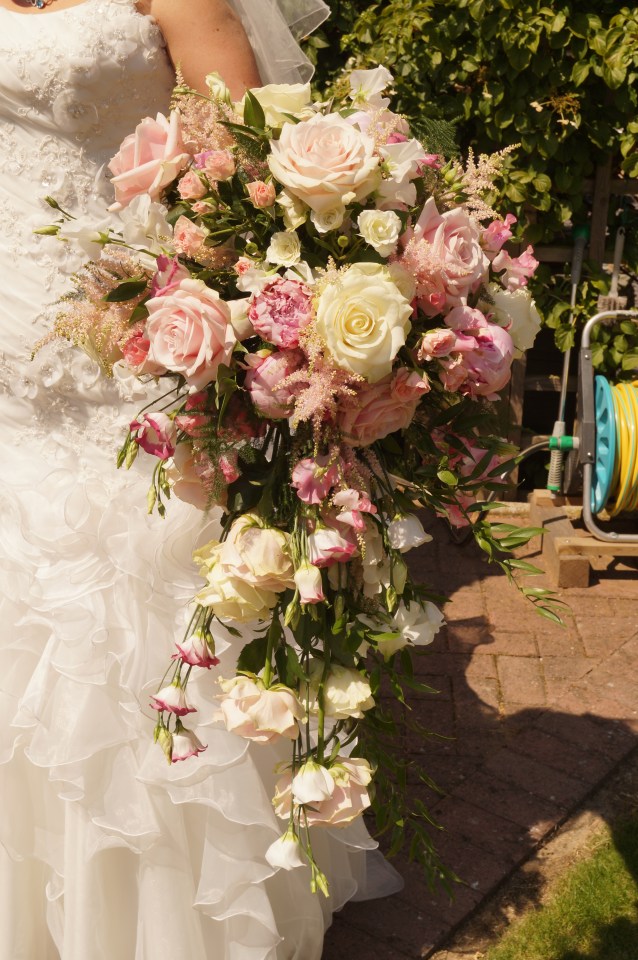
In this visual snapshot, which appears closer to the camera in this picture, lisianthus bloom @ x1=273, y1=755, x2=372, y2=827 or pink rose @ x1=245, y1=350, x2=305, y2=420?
pink rose @ x1=245, y1=350, x2=305, y2=420

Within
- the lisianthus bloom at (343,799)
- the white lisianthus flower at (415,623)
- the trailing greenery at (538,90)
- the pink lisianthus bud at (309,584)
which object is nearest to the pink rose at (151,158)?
the pink lisianthus bud at (309,584)

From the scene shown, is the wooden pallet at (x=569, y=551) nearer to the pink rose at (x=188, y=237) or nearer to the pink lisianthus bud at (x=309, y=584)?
the pink lisianthus bud at (x=309, y=584)

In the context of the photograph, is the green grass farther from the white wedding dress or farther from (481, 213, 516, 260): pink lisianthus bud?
(481, 213, 516, 260): pink lisianthus bud

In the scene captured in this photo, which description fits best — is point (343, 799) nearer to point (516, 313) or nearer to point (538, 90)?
point (516, 313)

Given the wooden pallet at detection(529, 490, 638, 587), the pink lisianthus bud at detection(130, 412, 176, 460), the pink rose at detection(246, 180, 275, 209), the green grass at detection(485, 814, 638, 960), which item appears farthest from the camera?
the wooden pallet at detection(529, 490, 638, 587)

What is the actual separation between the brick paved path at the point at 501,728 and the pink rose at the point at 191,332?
1.79m

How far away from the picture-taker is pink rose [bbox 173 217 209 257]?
173cm

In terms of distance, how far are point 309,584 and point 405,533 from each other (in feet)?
0.63

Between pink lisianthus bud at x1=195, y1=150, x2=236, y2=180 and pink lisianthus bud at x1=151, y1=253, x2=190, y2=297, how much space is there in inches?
6.1

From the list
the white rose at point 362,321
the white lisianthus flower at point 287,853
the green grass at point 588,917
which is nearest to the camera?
the white rose at point 362,321

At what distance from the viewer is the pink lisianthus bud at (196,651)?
6.22 feet

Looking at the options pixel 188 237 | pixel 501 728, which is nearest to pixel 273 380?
pixel 188 237

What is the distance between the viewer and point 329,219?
5.55ft

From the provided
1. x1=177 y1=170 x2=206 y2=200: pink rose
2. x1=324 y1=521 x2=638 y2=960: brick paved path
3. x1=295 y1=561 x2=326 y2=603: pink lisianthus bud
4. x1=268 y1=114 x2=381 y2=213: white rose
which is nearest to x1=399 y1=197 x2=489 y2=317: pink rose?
x1=268 y1=114 x2=381 y2=213: white rose
